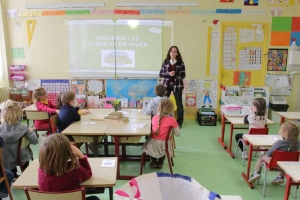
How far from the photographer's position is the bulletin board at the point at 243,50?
18.5 ft

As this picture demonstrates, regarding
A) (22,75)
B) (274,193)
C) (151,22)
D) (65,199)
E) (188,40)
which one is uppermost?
(151,22)

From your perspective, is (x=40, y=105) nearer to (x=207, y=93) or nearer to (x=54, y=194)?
(x=54, y=194)

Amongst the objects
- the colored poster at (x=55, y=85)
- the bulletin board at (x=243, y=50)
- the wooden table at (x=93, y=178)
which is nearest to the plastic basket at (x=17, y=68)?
the colored poster at (x=55, y=85)

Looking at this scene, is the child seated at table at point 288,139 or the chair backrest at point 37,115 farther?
the chair backrest at point 37,115

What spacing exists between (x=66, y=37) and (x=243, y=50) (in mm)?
3750

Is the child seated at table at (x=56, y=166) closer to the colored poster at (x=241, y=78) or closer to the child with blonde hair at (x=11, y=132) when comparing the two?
the child with blonde hair at (x=11, y=132)

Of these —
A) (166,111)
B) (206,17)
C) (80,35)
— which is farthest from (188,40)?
(166,111)

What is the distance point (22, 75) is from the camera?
19.0 ft

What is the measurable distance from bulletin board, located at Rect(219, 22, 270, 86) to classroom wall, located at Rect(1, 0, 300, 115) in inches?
6.2

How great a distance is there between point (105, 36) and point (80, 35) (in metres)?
0.53

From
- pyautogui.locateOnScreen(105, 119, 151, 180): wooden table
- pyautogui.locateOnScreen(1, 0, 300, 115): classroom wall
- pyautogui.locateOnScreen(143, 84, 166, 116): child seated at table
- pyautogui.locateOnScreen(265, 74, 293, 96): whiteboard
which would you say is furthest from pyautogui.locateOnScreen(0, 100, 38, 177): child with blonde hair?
pyautogui.locateOnScreen(265, 74, 293, 96): whiteboard

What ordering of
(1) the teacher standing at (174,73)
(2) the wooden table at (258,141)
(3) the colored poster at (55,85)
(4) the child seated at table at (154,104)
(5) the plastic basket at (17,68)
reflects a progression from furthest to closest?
(3) the colored poster at (55,85) < (5) the plastic basket at (17,68) < (1) the teacher standing at (174,73) < (4) the child seated at table at (154,104) < (2) the wooden table at (258,141)

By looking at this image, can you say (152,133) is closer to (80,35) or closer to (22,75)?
(80,35)

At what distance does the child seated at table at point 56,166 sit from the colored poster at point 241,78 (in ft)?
15.4
